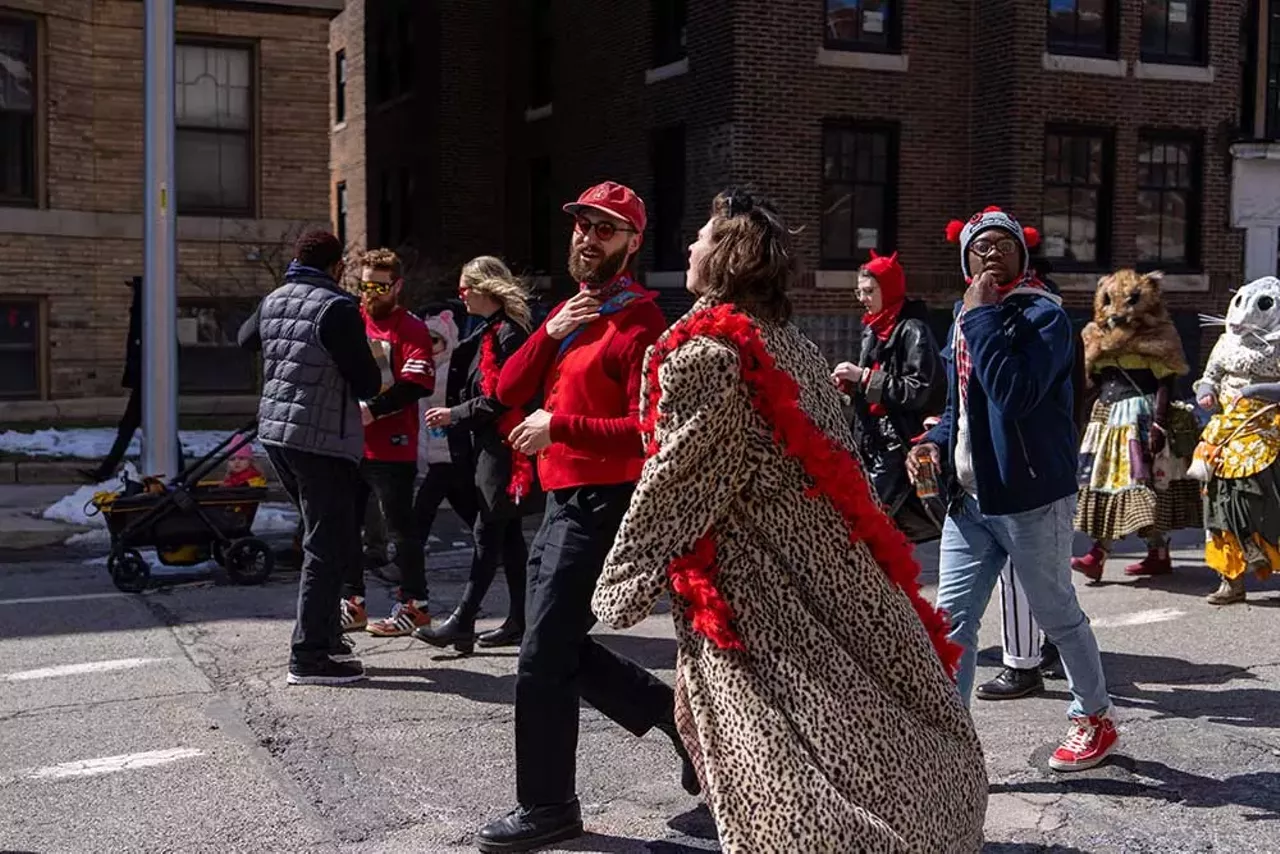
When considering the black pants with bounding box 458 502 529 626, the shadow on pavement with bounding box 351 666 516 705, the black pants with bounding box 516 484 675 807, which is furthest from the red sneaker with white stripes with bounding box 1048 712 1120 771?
the black pants with bounding box 458 502 529 626

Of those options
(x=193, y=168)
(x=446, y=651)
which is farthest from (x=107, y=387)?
(x=446, y=651)

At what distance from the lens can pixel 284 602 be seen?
8289 millimetres

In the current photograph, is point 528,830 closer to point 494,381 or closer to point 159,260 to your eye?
point 494,381

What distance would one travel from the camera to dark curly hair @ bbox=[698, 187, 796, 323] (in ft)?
12.1

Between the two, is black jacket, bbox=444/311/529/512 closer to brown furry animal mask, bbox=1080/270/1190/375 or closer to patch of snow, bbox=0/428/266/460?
brown furry animal mask, bbox=1080/270/1190/375

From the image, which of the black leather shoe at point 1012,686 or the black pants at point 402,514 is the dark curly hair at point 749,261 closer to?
the black leather shoe at point 1012,686

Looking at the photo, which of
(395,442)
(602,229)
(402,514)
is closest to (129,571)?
(402,514)

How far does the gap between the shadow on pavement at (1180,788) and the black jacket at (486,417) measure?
8.64 feet

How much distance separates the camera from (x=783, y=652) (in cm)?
353

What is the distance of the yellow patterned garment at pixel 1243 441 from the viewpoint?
8.48m

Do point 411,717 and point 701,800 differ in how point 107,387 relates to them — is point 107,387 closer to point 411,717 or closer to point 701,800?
point 411,717

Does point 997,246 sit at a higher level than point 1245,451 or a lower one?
higher

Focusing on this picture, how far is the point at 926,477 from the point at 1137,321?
4.07 meters

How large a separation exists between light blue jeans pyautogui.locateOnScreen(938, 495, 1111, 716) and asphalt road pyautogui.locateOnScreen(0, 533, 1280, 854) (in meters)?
0.40
